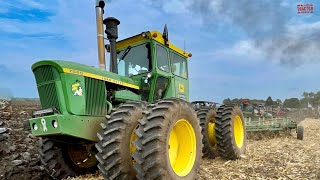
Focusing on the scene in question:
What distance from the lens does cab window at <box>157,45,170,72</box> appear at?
23.6ft

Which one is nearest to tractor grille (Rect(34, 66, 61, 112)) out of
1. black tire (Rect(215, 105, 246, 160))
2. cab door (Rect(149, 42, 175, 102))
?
cab door (Rect(149, 42, 175, 102))

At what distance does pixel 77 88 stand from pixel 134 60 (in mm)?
1980

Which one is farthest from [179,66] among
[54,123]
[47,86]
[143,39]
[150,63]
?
[54,123]

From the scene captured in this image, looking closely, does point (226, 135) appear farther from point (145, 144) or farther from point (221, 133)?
point (145, 144)

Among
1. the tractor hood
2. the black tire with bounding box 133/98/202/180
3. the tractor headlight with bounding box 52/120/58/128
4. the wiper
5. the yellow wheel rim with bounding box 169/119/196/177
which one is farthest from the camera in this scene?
the wiper

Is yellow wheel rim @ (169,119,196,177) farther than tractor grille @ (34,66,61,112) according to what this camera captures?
Yes

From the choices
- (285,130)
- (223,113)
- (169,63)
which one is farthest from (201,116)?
(285,130)

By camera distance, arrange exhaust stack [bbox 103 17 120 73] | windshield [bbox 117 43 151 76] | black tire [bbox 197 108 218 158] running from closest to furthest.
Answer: windshield [bbox 117 43 151 76]
exhaust stack [bbox 103 17 120 73]
black tire [bbox 197 108 218 158]

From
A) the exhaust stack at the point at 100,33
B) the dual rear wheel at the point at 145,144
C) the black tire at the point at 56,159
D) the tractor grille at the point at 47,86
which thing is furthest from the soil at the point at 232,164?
the exhaust stack at the point at 100,33

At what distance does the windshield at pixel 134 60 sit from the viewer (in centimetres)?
712

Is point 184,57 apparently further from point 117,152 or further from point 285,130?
point 285,130

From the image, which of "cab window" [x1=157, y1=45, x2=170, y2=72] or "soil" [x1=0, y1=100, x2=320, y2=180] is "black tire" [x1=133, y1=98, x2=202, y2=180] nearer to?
"soil" [x1=0, y1=100, x2=320, y2=180]

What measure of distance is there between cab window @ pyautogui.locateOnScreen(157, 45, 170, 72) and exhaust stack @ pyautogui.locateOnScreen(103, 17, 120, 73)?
96 cm

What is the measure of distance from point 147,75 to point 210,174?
2.37 m
